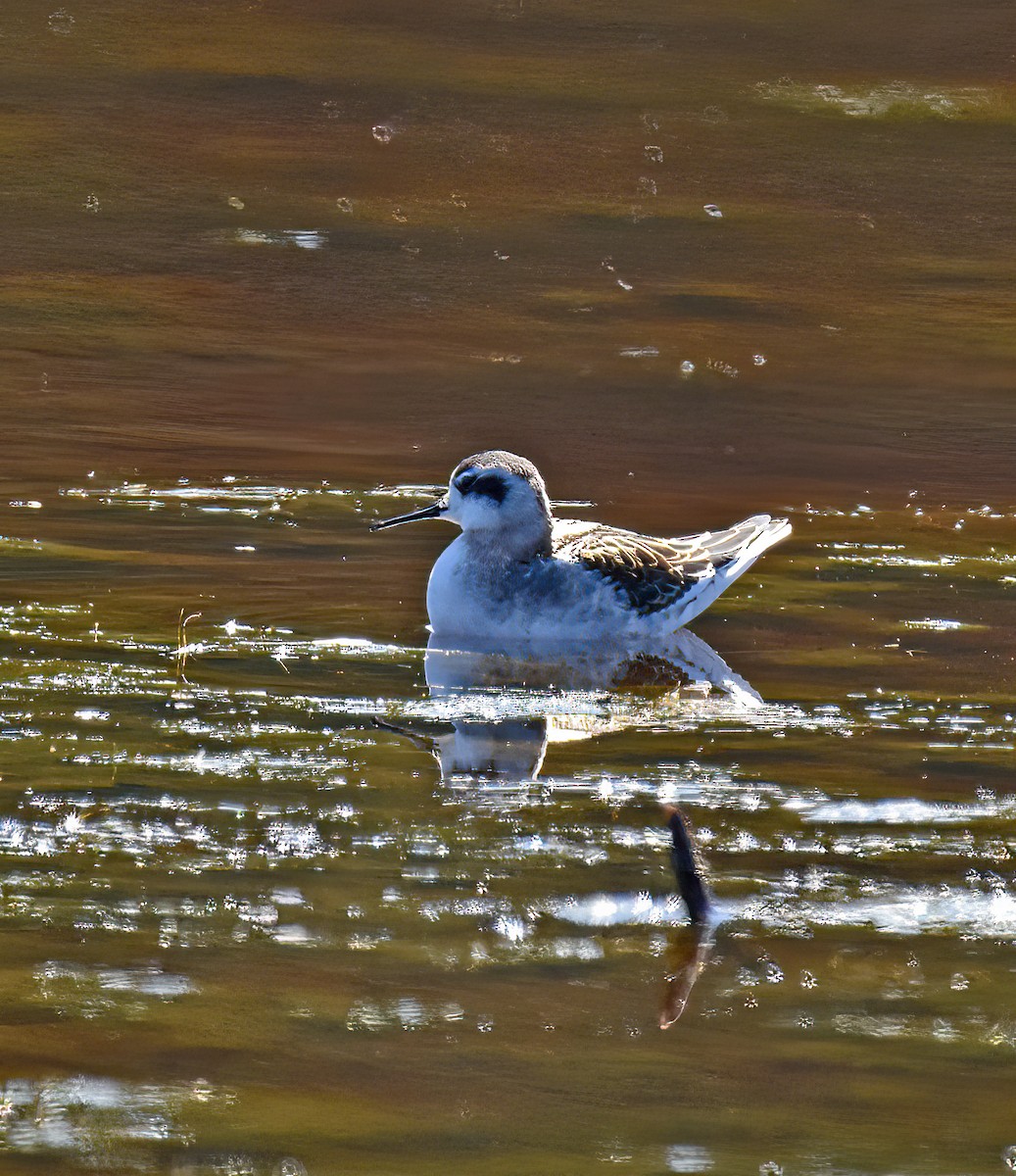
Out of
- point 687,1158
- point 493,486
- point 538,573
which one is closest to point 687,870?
point 687,1158

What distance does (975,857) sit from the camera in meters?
6.48

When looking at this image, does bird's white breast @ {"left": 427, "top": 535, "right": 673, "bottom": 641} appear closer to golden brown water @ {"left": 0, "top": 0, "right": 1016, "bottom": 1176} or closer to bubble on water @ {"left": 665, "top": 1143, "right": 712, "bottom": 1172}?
golden brown water @ {"left": 0, "top": 0, "right": 1016, "bottom": 1176}

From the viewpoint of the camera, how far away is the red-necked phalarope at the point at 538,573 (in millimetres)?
9172

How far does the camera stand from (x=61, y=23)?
76.3 ft

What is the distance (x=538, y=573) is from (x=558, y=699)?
1.18 meters

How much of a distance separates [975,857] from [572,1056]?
1.99 meters

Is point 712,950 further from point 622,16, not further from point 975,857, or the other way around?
point 622,16

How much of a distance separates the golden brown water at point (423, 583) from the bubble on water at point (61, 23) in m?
0.14

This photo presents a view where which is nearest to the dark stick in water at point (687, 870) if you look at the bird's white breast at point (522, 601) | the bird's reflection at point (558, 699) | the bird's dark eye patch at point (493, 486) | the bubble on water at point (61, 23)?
the bird's reflection at point (558, 699)

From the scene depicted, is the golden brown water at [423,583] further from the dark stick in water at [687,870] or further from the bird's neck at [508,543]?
the bird's neck at [508,543]

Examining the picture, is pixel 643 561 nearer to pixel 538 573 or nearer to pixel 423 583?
pixel 538 573

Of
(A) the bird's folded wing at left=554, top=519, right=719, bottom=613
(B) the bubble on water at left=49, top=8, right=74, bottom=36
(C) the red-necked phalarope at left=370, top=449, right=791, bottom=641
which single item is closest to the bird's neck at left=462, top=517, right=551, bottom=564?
(C) the red-necked phalarope at left=370, top=449, right=791, bottom=641

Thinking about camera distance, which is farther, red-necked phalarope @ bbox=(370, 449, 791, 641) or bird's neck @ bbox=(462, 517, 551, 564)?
bird's neck @ bbox=(462, 517, 551, 564)

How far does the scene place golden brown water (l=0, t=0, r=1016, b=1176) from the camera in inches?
202
